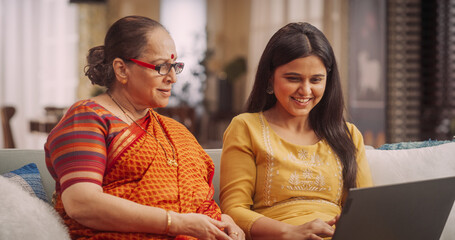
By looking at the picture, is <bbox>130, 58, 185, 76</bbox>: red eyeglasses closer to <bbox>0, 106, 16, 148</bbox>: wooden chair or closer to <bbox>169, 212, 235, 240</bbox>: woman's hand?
<bbox>169, 212, 235, 240</bbox>: woman's hand

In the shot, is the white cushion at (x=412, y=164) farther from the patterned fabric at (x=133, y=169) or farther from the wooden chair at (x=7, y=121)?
the wooden chair at (x=7, y=121)

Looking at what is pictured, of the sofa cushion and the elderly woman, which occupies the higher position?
the elderly woman

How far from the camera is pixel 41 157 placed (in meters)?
1.80

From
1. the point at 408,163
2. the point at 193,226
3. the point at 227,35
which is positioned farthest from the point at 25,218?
the point at 227,35

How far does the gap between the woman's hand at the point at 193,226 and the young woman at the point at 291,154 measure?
26 centimetres

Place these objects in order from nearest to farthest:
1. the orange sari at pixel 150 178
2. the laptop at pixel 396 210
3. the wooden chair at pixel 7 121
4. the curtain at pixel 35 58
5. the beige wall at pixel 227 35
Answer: the laptop at pixel 396 210 → the orange sari at pixel 150 178 → the wooden chair at pixel 7 121 → the curtain at pixel 35 58 → the beige wall at pixel 227 35

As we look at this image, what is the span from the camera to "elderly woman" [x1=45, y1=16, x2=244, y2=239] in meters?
1.22

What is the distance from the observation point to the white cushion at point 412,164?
1877mm

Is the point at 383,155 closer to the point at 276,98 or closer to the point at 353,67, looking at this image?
the point at 276,98

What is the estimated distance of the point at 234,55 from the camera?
7.83 m

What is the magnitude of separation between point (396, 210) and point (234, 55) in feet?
22.0

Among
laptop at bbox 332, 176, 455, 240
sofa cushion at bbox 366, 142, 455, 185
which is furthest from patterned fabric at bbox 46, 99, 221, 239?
sofa cushion at bbox 366, 142, 455, 185

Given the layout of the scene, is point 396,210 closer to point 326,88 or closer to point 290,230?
point 290,230

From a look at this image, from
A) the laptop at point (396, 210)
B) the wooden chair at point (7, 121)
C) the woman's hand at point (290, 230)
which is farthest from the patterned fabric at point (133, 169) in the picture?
the wooden chair at point (7, 121)
